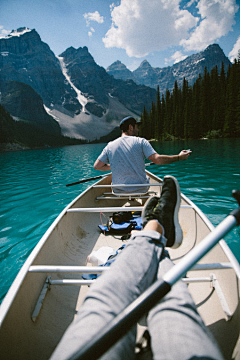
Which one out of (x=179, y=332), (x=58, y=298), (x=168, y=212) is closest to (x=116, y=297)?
(x=179, y=332)

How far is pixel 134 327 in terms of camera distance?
1.08m

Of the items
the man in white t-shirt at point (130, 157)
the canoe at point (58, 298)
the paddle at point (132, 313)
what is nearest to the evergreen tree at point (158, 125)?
the man in white t-shirt at point (130, 157)

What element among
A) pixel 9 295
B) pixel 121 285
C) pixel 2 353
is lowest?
pixel 2 353

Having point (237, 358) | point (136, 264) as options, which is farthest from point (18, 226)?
point (237, 358)

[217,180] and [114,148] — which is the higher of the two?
[114,148]

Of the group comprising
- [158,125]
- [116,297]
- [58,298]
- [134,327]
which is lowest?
[58,298]

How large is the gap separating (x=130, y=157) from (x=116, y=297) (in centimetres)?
325

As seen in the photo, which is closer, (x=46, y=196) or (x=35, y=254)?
(x=35, y=254)

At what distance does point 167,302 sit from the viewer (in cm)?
112

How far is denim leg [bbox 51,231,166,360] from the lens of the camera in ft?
2.93

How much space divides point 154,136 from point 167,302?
7635 cm

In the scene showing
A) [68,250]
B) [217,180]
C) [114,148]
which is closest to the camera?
[68,250]

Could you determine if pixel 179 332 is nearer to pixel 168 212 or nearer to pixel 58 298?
pixel 168 212

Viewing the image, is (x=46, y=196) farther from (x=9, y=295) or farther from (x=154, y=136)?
(x=154, y=136)
